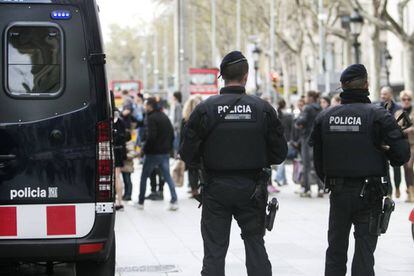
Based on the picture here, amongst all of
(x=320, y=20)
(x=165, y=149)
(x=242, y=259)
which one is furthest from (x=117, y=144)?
(x=320, y=20)

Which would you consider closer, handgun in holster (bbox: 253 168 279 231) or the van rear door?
handgun in holster (bbox: 253 168 279 231)

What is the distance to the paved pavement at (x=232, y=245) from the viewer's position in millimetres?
9688

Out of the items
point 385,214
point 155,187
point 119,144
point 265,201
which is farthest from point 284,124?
point 265,201

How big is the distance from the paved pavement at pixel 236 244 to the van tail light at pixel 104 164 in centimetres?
227

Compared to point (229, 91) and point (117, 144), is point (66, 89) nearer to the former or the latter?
point (229, 91)

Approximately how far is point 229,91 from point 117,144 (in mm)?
7921

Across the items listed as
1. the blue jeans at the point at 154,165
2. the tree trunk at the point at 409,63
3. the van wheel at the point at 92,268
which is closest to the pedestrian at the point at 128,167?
the blue jeans at the point at 154,165

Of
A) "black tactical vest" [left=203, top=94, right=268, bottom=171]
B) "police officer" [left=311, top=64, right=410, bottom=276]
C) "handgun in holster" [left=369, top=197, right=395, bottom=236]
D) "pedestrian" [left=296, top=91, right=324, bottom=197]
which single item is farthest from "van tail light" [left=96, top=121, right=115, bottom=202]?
"pedestrian" [left=296, top=91, right=324, bottom=197]

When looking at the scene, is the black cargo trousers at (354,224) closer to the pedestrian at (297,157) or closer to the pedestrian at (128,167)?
the pedestrian at (128,167)

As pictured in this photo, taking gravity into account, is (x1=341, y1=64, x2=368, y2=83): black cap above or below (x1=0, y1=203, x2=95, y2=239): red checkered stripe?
above

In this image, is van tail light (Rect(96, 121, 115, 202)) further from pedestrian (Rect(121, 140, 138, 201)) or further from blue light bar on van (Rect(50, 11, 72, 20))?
pedestrian (Rect(121, 140, 138, 201))

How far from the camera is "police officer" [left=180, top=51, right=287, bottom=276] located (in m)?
6.82

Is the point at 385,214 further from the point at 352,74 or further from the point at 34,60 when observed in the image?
the point at 34,60

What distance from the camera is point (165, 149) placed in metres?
15.9
